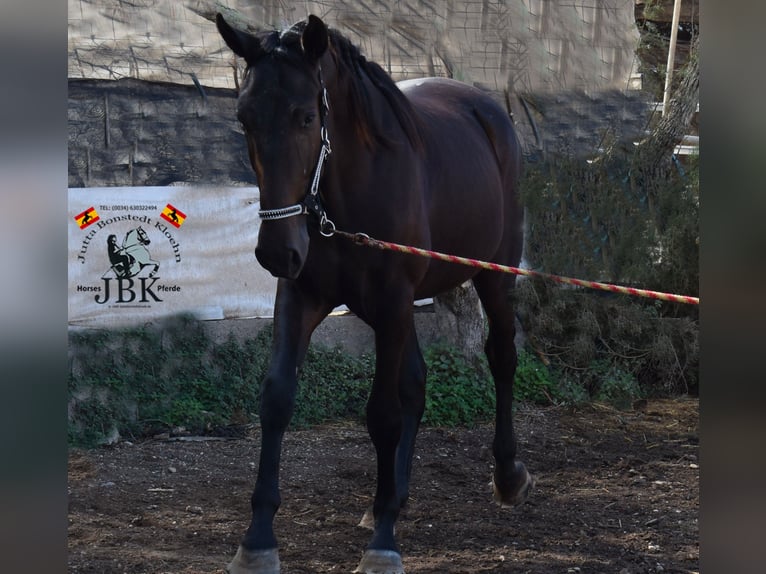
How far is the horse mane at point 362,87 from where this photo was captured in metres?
3.28

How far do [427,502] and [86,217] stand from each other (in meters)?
3.27

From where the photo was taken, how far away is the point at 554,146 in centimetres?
688

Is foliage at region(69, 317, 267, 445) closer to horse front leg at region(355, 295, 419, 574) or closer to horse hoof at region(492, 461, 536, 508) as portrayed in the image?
horse hoof at region(492, 461, 536, 508)

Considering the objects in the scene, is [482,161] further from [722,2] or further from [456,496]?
[722,2]

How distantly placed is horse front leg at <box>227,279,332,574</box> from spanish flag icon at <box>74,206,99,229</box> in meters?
3.28

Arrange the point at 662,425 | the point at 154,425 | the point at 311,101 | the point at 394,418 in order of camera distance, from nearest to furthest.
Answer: the point at 311,101, the point at 394,418, the point at 154,425, the point at 662,425

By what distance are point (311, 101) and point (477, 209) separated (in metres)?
1.45

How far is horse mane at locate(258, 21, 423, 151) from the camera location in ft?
10.8

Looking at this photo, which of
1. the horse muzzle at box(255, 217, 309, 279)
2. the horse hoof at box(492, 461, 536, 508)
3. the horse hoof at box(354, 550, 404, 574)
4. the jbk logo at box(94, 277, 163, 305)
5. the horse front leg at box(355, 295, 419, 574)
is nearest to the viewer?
the horse muzzle at box(255, 217, 309, 279)

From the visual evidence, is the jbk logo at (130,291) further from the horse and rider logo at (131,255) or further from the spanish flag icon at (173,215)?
the spanish flag icon at (173,215)

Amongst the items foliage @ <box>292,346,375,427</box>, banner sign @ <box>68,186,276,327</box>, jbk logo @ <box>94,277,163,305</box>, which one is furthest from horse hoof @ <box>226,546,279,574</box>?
jbk logo @ <box>94,277,163,305</box>

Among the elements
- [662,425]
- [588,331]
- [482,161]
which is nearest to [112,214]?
[482,161]

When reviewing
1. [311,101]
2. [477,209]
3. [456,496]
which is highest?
[311,101]

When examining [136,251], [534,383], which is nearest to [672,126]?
[534,383]
